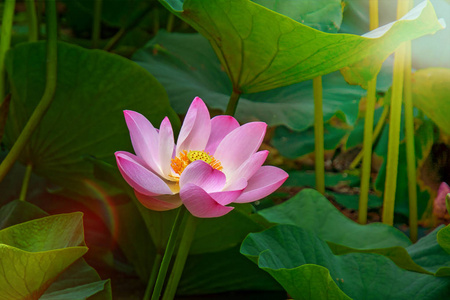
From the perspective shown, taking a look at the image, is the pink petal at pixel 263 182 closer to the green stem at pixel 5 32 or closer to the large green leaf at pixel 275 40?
the large green leaf at pixel 275 40

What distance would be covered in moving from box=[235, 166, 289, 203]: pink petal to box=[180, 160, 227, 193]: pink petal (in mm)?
34

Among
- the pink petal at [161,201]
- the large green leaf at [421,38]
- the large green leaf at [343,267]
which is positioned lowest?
the large green leaf at [343,267]

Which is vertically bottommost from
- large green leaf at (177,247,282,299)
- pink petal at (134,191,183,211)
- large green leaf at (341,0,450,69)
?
large green leaf at (177,247,282,299)

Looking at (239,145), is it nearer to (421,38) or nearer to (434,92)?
(434,92)

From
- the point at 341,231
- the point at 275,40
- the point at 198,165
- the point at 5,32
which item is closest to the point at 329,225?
the point at 341,231

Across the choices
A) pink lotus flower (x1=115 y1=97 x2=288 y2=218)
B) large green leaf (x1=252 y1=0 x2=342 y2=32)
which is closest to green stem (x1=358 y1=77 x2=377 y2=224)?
large green leaf (x1=252 y1=0 x2=342 y2=32)

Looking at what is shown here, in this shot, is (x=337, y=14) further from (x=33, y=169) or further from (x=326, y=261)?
(x=33, y=169)

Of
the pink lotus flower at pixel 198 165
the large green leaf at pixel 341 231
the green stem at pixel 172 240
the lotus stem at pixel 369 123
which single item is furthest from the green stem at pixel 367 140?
the green stem at pixel 172 240

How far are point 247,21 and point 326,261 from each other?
33cm

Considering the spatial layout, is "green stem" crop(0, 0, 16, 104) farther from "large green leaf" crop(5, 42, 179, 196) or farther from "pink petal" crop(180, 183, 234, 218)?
"pink petal" crop(180, 183, 234, 218)

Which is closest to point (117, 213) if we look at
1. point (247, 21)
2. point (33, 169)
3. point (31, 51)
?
point (33, 169)

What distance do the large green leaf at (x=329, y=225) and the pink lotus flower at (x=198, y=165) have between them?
33 cm

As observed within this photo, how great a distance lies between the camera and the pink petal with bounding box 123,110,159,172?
503 mm

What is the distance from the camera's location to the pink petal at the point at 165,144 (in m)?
0.51
